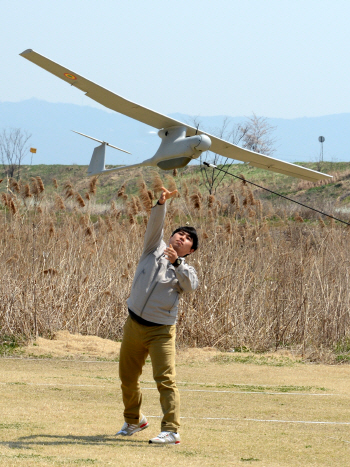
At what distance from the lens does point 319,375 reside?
8219mm

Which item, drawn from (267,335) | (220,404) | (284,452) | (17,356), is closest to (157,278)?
(284,452)

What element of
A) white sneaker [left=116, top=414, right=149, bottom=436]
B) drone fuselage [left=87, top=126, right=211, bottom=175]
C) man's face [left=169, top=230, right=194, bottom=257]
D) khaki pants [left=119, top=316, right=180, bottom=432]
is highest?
drone fuselage [left=87, top=126, right=211, bottom=175]

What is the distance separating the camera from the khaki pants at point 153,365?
4.25 metres

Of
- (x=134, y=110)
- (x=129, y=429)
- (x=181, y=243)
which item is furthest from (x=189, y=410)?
(x=134, y=110)

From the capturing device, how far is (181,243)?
14.8 feet

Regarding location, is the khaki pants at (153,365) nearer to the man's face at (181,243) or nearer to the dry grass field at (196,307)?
the man's face at (181,243)

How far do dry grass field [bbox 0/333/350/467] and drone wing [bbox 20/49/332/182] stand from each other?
2076 millimetres

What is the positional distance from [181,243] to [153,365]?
2.79 feet

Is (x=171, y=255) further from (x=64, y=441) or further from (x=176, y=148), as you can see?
(x=64, y=441)

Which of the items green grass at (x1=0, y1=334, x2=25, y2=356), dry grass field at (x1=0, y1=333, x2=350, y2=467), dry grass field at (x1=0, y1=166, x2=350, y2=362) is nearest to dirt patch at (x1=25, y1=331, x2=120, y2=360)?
dry grass field at (x1=0, y1=333, x2=350, y2=467)

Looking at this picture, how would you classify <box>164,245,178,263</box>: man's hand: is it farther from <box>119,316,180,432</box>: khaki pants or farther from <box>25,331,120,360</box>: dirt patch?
<box>25,331,120,360</box>: dirt patch

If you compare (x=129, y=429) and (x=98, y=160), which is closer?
(x=129, y=429)

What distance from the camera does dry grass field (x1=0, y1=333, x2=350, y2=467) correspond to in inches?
157

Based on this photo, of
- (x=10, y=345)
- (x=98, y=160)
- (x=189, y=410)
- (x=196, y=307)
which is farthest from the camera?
(x=196, y=307)
